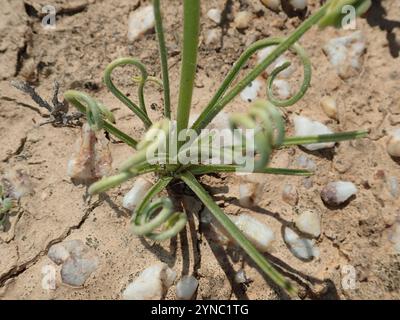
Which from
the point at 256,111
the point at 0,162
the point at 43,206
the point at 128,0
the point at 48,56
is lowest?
the point at 43,206

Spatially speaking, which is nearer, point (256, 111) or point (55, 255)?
point (256, 111)

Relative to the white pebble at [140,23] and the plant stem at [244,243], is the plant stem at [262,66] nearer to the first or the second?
the plant stem at [244,243]

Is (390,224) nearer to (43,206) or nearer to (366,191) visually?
(366,191)

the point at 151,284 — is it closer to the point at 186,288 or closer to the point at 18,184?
the point at 186,288

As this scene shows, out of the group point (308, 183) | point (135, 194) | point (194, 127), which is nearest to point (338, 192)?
point (308, 183)

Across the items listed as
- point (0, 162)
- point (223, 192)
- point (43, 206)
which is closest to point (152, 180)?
point (223, 192)

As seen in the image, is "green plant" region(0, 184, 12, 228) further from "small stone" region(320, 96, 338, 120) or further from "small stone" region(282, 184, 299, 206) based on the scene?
"small stone" region(320, 96, 338, 120)
